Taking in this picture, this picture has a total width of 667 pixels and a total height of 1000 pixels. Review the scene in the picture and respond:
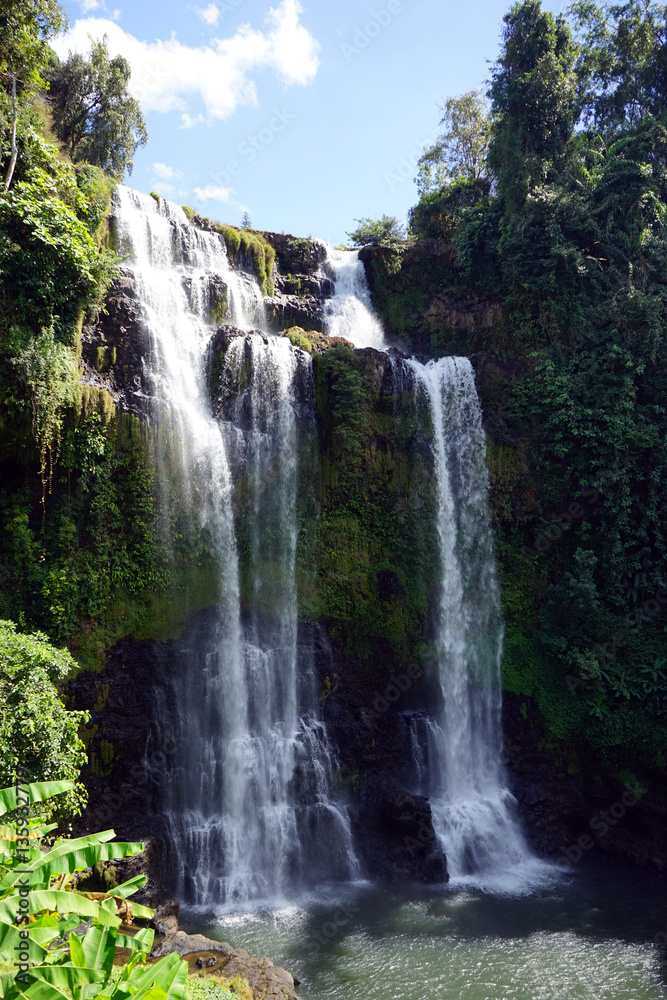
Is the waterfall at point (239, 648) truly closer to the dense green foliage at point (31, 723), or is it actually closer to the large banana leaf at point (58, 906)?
the dense green foliage at point (31, 723)

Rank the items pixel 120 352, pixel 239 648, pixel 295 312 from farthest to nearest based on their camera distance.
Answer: pixel 295 312 → pixel 120 352 → pixel 239 648

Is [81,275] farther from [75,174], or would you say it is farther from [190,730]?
[190,730]

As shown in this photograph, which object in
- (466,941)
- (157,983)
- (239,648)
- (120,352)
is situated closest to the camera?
(157,983)

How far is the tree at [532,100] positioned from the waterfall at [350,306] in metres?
5.77

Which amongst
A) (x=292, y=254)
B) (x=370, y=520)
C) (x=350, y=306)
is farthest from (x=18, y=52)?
(x=370, y=520)

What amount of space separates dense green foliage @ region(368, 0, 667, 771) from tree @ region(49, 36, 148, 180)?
9947 millimetres

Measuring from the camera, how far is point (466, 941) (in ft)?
35.9

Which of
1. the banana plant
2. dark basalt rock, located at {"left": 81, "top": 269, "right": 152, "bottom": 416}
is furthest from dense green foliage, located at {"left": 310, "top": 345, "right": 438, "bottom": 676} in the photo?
the banana plant

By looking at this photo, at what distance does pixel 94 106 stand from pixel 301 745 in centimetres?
2079

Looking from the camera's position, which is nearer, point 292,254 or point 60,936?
→ point 60,936

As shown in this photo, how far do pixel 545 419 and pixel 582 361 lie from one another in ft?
6.89

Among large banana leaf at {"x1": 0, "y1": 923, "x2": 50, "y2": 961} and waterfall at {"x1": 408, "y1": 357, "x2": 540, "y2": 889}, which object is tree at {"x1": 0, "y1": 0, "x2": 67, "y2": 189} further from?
large banana leaf at {"x1": 0, "y1": 923, "x2": 50, "y2": 961}

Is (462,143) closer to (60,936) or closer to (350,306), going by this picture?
(350,306)

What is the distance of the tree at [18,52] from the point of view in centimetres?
1301
